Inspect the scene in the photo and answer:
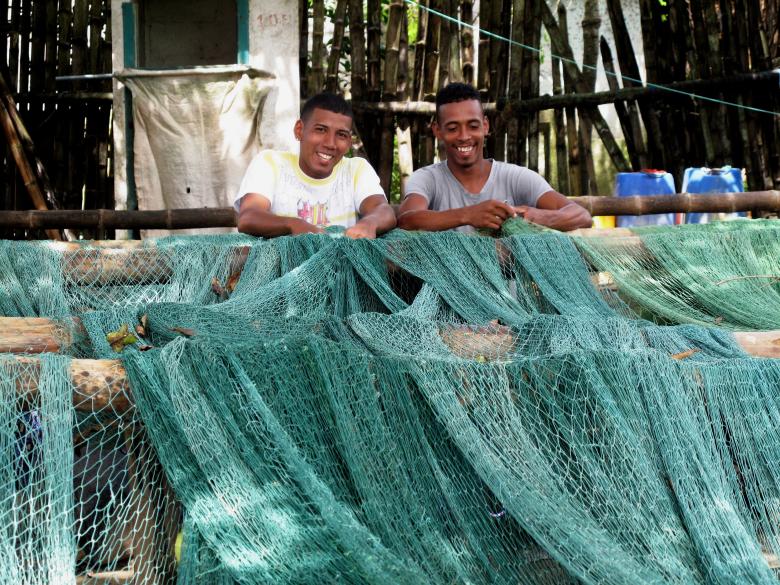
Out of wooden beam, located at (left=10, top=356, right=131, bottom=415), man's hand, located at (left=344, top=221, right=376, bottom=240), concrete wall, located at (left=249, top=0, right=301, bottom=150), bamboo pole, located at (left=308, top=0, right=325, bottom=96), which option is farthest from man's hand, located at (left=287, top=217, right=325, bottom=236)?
bamboo pole, located at (left=308, top=0, right=325, bottom=96)

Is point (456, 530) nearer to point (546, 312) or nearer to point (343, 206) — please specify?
point (546, 312)

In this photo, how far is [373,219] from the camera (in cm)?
506

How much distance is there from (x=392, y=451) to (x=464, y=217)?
2.31 m

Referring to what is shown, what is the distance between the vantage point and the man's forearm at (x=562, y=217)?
5.23m

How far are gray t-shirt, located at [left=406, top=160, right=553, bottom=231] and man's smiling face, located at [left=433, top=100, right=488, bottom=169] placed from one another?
0.40ft

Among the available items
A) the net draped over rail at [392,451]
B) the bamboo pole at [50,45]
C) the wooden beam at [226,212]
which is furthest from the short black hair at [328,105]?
the bamboo pole at [50,45]

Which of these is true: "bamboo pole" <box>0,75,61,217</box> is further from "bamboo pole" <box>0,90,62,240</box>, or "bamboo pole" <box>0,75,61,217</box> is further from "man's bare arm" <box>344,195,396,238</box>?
"man's bare arm" <box>344,195,396,238</box>

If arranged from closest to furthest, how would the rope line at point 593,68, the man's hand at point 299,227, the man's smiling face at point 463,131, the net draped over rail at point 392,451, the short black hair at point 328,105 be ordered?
the net draped over rail at point 392,451, the man's hand at point 299,227, the short black hair at point 328,105, the man's smiling face at point 463,131, the rope line at point 593,68

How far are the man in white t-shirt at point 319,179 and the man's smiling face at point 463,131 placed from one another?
484mm

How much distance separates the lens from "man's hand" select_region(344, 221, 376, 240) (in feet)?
15.5

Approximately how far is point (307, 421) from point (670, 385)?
119 centimetres

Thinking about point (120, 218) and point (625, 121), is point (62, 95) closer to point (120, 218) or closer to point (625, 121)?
point (120, 218)

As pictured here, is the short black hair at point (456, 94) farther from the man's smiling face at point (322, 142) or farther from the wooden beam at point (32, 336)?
the wooden beam at point (32, 336)

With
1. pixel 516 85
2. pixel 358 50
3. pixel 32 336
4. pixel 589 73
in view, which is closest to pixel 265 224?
pixel 32 336
